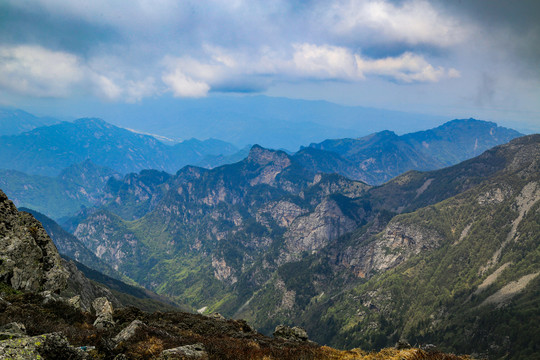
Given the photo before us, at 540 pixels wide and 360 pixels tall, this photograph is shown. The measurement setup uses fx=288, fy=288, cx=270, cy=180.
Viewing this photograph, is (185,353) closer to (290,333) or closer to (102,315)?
(102,315)

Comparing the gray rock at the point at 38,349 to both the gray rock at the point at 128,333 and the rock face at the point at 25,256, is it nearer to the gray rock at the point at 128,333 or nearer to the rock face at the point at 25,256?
the gray rock at the point at 128,333

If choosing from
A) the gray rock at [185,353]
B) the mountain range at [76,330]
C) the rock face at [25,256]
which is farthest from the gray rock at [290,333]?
the rock face at [25,256]

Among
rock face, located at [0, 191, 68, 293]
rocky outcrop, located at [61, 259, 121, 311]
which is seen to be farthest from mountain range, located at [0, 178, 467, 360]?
rocky outcrop, located at [61, 259, 121, 311]

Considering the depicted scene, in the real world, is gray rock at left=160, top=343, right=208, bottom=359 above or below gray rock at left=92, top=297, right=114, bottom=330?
above

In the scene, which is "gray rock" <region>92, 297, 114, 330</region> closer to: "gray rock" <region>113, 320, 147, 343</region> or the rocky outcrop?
"gray rock" <region>113, 320, 147, 343</region>

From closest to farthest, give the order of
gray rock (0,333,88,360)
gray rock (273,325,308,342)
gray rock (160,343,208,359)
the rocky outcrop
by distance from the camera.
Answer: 1. gray rock (0,333,88,360)
2. gray rock (160,343,208,359)
3. gray rock (273,325,308,342)
4. the rocky outcrop

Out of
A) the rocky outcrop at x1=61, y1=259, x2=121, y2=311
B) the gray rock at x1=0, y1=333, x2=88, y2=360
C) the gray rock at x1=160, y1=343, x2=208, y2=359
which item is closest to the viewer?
the gray rock at x1=0, y1=333, x2=88, y2=360

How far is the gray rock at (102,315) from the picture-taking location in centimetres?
2859

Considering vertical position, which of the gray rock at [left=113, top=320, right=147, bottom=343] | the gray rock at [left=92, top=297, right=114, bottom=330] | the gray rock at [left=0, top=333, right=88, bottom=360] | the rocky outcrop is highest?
the gray rock at [left=0, top=333, right=88, bottom=360]

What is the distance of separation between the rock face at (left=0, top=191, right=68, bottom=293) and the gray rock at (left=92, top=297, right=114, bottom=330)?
5940 millimetres

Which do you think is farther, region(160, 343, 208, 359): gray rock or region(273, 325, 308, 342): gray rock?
region(273, 325, 308, 342): gray rock

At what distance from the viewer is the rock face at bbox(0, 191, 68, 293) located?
32.7 m

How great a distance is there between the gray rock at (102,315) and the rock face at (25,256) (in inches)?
234

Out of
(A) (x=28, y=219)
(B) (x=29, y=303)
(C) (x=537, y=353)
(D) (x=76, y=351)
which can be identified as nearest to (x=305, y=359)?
(D) (x=76, y=351)
